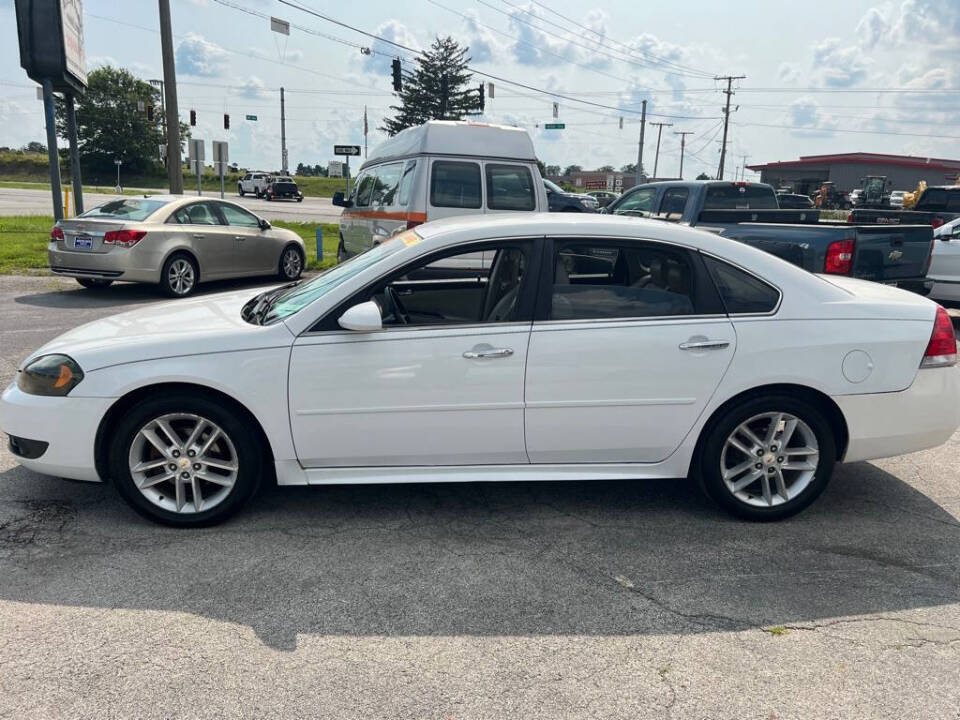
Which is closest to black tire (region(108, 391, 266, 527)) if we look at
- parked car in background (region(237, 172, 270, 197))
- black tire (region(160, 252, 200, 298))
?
black tire (region(160, 252, 200, 298))

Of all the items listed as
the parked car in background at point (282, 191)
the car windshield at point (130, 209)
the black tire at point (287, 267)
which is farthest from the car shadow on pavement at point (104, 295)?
the parked car in background at point (282, 191)

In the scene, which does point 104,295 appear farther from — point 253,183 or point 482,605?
point 253,183

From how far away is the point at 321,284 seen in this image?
4.30 metres

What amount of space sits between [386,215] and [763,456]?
763 centimetres

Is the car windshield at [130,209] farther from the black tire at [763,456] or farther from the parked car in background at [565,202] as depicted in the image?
the parked car in background at [565,202]

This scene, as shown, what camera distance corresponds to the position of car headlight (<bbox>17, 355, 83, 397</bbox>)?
381cm

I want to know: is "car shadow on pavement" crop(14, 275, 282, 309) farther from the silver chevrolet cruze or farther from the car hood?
the car hood

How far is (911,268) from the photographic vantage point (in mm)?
8016

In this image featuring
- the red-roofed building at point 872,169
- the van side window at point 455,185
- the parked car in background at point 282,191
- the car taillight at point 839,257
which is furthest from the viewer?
the red-roofed building at point 872,169

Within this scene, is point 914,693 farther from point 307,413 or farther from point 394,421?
point 307,413

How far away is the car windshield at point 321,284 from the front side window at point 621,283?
863 mm

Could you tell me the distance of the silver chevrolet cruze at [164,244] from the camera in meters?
11.0

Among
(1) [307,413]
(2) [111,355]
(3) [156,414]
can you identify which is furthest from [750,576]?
(2) [111,355]

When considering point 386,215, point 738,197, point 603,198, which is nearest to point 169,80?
point 386,215
